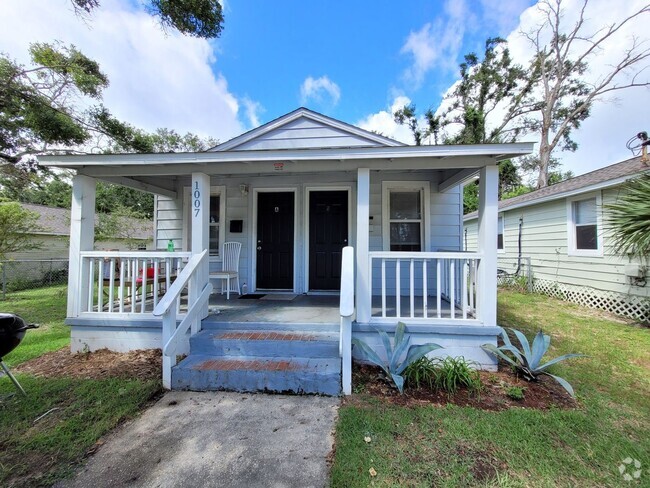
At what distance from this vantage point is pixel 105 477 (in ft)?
6.40

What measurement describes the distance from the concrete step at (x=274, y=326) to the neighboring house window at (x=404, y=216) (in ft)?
7.85

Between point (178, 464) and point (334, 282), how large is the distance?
3.87m

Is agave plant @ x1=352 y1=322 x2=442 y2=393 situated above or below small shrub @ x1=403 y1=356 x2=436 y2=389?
above

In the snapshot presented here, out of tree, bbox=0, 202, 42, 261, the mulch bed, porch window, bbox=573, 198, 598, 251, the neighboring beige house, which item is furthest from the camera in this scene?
the neighboring beige house

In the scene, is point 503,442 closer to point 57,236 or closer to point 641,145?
point 641,145

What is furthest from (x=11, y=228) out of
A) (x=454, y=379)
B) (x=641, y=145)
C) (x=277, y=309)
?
(x=641, y=145)

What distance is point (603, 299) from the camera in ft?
21.5

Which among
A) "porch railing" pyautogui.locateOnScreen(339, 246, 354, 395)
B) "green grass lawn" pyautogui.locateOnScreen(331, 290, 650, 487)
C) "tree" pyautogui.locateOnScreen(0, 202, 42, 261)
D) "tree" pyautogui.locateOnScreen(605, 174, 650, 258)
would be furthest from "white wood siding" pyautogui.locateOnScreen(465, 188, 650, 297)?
"tree" pyautogui.locateOnScreen(0, 202, 42, 261)

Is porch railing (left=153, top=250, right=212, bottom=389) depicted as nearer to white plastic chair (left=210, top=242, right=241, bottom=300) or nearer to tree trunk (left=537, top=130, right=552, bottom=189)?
white plastic chair (left=210, top=242, right=241, bottom=300)

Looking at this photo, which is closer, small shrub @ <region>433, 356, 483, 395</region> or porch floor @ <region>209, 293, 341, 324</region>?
small shrub @ <region>433, 356, 483, 395</region>

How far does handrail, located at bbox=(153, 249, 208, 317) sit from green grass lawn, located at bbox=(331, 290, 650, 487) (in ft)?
6.47

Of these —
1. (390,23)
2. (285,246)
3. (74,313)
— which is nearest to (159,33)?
(285,246)

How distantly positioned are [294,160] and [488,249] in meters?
2.47

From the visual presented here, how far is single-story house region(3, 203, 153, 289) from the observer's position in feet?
33.6
